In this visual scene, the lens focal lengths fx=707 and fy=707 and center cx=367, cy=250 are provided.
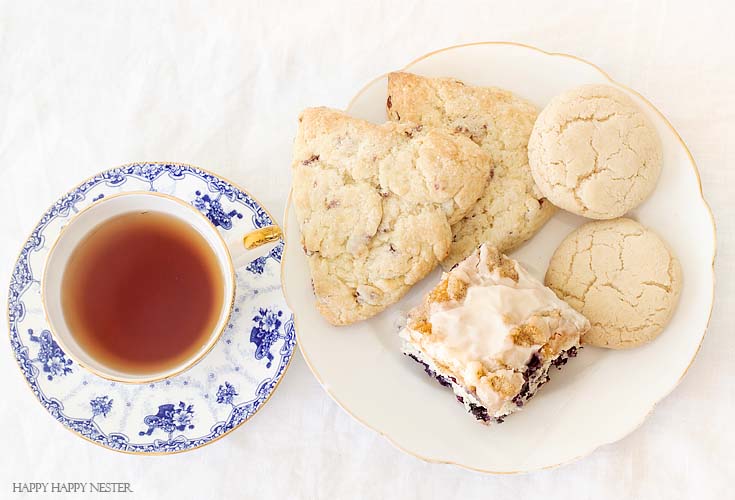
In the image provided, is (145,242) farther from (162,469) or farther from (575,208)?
(575,208)

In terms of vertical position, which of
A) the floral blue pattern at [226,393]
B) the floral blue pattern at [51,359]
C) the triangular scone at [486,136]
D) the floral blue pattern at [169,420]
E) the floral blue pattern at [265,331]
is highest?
the triangular scone at [486,136]

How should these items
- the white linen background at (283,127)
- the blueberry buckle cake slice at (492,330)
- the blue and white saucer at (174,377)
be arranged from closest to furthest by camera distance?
the blueberry buckle cake slice at (492,330) → the blue and white saucer at (174,377) → the white linen background at (283,127)

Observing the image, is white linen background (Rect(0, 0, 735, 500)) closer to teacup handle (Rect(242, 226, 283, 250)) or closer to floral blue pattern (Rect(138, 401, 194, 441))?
floral blue pattern (Rect(138, 401, 194, 441))

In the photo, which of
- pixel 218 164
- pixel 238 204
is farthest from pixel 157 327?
pixel 218 164

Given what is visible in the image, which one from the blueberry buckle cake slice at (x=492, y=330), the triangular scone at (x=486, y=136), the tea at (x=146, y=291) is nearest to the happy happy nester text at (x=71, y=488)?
the tea at (x=146, y=291)

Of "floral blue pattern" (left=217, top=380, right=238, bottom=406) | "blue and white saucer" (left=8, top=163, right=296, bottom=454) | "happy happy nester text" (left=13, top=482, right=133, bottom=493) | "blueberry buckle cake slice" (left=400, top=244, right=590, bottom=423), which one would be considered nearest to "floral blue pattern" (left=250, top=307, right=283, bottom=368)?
"blue and white saucer" (left=8, top=163, right=296, bottom=454)

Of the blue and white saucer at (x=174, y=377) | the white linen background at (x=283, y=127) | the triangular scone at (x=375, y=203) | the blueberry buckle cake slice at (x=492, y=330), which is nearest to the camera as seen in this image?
the blueberry buckle cake slice at (x=492, y=330)

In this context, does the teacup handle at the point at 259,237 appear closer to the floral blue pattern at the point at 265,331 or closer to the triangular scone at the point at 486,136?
the floral blue pattern at the point at 265,331
